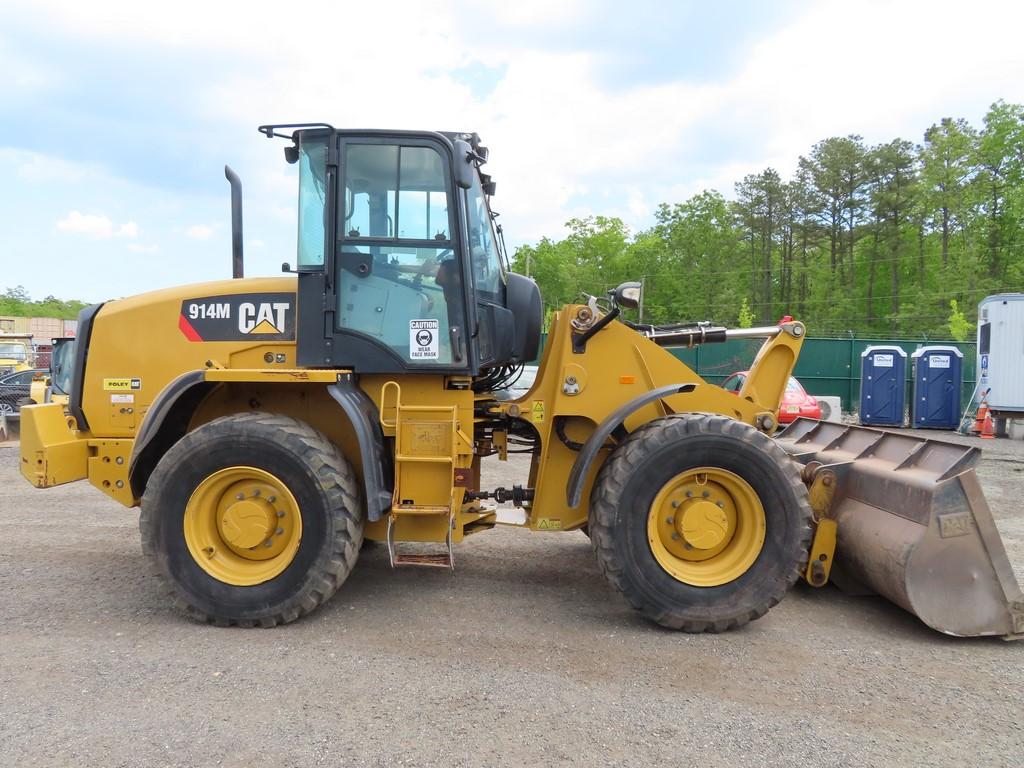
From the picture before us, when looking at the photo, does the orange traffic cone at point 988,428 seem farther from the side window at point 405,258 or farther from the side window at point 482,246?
the side window at point 405,258

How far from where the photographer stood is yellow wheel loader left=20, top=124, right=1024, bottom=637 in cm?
428

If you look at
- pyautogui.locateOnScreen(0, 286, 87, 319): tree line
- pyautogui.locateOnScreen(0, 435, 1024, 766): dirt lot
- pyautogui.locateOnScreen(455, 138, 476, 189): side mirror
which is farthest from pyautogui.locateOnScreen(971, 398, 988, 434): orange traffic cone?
pyautogui.locateOnScreen(0, 286, 87, 319): tree line

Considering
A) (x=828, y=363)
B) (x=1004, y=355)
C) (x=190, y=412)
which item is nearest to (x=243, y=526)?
(x=190, y=412)

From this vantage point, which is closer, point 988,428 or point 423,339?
point 423,339

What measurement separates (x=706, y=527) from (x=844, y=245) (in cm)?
4826

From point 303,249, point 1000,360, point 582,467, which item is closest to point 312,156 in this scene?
point 303,249

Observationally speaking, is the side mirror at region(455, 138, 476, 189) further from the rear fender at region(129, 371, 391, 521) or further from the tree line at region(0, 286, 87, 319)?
the tree line at region(0, 286, 87, 319)

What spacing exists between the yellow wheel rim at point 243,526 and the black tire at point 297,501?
41 millimetres

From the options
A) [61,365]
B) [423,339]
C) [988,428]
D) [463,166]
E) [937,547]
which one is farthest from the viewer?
[988,428]

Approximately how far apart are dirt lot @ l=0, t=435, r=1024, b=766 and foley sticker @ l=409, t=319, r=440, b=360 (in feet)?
5.31

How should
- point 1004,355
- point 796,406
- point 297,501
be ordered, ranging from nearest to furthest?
point 297,501
point 796,406
point 1004,355

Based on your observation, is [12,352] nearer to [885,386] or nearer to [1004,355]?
[885,386]

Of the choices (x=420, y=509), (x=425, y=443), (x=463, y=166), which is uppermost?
(x=463, y=166)

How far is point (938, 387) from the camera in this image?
1714cm
